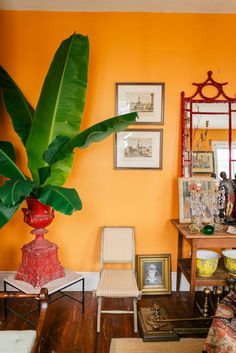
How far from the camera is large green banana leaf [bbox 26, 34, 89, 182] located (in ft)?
7.46

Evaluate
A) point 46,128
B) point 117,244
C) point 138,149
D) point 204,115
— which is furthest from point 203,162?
point 46,128

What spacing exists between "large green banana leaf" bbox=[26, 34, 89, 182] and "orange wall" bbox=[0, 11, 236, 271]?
1.40 ft

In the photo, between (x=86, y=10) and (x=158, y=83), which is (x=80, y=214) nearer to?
(x=158, y=83)

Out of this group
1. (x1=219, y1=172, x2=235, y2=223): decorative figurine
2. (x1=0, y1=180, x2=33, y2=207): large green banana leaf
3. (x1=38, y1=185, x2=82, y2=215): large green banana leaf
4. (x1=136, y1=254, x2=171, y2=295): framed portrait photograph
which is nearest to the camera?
(x1=0, y1=180, x2=33, y2=207): large green banana leaf

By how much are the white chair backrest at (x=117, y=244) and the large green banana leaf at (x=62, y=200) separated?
2.85 feet

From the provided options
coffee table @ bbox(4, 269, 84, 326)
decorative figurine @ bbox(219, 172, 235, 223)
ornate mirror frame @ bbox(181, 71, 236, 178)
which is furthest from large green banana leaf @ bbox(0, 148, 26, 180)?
decorative figurine @ bbox(219, 172, 235, 223)

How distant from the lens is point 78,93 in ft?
7.77

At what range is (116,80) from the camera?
278cm

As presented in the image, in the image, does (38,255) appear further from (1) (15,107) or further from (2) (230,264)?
(2) (230,264)

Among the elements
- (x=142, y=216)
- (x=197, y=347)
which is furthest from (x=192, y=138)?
(x=197, y=347)

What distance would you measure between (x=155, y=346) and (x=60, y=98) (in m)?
1.98

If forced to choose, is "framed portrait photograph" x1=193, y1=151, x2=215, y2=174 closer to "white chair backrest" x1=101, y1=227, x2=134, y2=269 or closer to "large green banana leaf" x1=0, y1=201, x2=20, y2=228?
"white chair backrest" x1=101, y1=227, x2=134, y2=269

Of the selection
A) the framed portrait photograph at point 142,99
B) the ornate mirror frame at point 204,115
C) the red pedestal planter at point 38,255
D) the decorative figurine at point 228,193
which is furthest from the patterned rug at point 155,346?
the framed portrait photograph at point 142,99

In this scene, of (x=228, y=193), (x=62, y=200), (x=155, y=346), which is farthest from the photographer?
(x=228, y=193)
